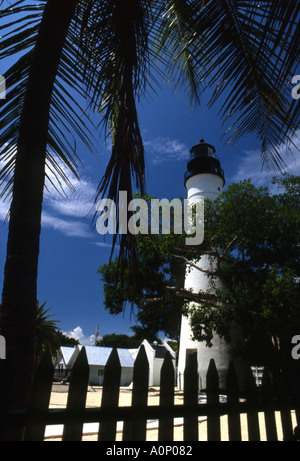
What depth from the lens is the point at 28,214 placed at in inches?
69.7

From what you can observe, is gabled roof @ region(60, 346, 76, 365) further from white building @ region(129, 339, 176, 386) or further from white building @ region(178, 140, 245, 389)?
white building @ region(178, 140, 245, 389)

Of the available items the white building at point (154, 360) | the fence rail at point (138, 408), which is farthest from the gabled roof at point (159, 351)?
the fence rail at point (138, 408)

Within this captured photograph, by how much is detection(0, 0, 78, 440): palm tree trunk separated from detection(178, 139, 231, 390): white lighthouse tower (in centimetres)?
1328

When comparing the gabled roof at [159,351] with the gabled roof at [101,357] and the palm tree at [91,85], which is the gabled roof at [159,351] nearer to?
the gabled roof at [101,357]

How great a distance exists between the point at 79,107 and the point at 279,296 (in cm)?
936

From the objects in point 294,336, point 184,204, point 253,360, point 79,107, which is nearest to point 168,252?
point 184,204

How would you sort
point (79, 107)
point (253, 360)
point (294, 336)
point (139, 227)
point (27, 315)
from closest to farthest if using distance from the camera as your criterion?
point (27, 315)
point (79, 107)
point (294, 336)
point (139, 227)
point (253, 360)

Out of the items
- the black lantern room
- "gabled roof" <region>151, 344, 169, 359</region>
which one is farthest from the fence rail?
"gabled roof" <region>151, 344, 169, 359</region>

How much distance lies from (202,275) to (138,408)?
16.8 meters

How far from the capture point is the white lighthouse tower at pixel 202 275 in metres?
16.2

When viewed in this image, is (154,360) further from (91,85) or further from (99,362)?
(91,85)

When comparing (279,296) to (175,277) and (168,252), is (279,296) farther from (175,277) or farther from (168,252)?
(175,277)

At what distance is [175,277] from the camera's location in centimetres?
2030

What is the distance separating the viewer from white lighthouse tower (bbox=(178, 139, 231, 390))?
1617cm
